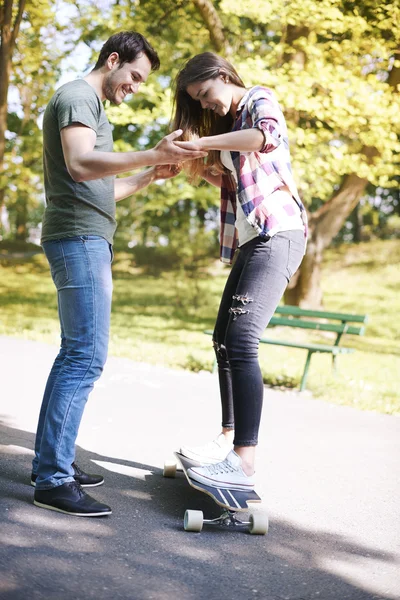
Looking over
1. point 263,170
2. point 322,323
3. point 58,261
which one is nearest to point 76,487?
point 58,261

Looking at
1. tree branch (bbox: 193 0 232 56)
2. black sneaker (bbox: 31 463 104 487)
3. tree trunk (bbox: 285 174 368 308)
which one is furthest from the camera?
tree trunk (bbox: 285 174 368 308)

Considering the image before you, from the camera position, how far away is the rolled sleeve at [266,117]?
3213 mm

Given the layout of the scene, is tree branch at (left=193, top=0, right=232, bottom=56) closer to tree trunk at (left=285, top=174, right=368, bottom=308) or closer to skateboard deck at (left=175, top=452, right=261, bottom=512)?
tree trunk at (left=285, top=174, right=368, bottom=308)

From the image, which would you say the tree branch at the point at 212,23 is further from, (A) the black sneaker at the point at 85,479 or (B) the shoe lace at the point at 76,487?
(B) the shoe lace at the point at 76,487

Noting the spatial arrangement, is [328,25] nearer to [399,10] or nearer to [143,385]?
[399,10]

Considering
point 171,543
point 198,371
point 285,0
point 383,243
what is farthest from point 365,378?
point 383,243

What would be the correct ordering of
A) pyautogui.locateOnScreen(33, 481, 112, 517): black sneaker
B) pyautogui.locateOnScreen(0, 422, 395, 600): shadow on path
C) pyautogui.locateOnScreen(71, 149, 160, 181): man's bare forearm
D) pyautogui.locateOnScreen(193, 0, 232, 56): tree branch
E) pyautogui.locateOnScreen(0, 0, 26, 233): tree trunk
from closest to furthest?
pyautogui.locateOnScreen(0, 422, 395, 600): shadow on path
pyautogui.locateOnScreen(71, 149, 160, 181): man's bare forearm
pyautogui.locateOnScreen(33, 481, 112, 517): black sneaker
pyautogui.locateOnScreen(0, 0, 26, 233): tree trunk
pyautogui.locateOnScreen(193, 0, 232, 56): tree branch

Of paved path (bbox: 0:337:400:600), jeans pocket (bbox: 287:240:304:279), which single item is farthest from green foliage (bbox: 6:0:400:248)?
jeans pocket (bbox: 287:240:304:279)

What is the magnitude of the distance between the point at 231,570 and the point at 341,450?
235 centimetres

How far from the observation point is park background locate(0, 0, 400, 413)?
32.7ft

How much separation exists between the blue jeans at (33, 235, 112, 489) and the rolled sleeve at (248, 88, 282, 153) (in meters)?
0.84

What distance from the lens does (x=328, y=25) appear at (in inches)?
403

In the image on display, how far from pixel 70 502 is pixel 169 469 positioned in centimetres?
85

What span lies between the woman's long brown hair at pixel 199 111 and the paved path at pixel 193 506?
1.64 m
